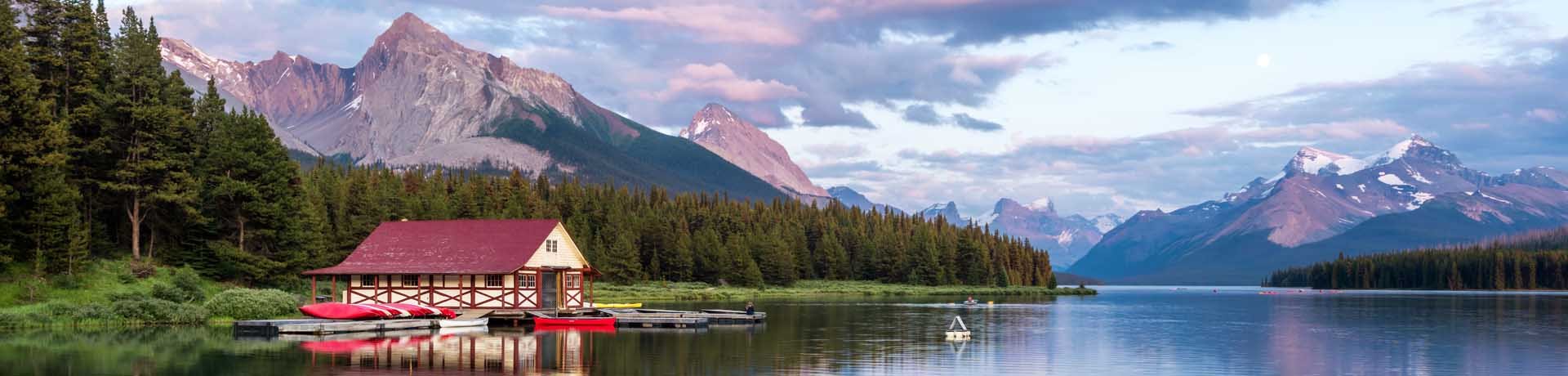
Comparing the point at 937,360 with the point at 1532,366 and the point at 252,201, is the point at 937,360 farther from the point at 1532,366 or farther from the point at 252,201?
the point at 252,201

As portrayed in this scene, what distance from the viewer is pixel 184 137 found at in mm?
71500

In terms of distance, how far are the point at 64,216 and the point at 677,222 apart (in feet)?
340

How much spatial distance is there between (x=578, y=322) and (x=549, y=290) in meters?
9.42

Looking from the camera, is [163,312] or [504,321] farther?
[504,321]

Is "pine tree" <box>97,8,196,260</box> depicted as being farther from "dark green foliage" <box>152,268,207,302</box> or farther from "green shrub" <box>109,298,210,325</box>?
"green shrub" <box>109,298,210,325</box>

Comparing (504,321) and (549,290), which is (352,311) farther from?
(549,290)

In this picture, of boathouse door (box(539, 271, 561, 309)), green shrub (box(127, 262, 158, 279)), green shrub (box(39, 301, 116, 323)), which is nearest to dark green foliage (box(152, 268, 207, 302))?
green shrub (box(127, 262, 158, 279))

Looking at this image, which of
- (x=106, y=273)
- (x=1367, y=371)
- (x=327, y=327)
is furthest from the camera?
(x=106, y=273)

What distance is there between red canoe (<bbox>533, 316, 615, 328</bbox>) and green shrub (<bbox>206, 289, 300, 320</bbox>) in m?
13.1

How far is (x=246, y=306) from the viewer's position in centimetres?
6100

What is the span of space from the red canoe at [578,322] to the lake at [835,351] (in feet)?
9.11

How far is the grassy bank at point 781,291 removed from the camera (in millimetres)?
117250

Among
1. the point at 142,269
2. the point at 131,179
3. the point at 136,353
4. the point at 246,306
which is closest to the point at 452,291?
the point at 246,306

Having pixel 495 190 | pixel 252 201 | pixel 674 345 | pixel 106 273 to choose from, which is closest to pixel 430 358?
pixel 674 345
